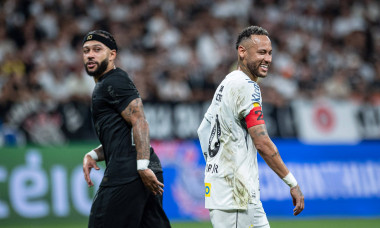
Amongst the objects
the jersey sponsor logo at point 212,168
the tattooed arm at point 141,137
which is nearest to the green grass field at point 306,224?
the tattooed arm at point 141,137

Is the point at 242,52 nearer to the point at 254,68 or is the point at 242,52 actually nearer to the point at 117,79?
the point at 254,68

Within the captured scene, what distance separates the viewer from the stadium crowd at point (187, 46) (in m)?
14.2

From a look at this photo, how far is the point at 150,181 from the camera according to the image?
17.5ft

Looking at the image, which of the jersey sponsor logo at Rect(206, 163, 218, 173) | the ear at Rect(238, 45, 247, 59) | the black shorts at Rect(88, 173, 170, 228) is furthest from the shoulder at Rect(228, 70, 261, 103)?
the black shorts at Rect(88, 173, 170, 228)

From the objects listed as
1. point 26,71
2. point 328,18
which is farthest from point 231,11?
point 26,71

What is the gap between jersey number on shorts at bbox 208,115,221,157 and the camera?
16.9ft

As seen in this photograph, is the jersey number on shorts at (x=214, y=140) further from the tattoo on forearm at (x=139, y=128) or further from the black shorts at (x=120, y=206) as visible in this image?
the black shorts at (x=120, y=206)

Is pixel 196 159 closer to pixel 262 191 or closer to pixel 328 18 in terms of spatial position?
pixel 262 191

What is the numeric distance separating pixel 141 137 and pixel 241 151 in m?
0.93

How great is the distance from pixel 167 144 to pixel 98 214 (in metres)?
6.81

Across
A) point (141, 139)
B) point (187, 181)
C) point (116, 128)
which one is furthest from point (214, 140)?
point (187, 181)

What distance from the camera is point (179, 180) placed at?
39.6 feet

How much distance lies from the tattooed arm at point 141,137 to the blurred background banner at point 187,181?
19.8 feet

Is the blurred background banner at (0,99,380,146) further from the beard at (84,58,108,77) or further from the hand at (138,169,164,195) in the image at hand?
the hand at (138,169,164,195)
